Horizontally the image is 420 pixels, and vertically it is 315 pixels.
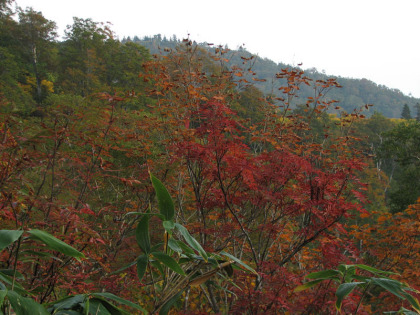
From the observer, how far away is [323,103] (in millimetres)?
4184

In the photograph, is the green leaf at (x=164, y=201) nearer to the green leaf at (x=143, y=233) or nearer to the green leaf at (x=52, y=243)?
the green leaf at (x=143, y=233)

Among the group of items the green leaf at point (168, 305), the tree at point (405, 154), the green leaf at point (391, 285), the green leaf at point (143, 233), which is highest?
the green leaf at point (143, 233)

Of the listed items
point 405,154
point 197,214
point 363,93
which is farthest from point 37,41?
point 363,93

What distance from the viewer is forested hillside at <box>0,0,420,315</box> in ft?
2.65

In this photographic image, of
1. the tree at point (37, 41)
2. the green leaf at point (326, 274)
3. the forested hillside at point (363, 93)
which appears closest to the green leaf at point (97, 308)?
the green leaf at point (326, 274)

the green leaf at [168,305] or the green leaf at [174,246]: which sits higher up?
the green leaf at [174,246]

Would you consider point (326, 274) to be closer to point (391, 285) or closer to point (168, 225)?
point (391, 285)

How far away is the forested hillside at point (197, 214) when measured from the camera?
807 millimetres

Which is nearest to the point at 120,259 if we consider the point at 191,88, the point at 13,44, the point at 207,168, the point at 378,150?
the point at 207,168

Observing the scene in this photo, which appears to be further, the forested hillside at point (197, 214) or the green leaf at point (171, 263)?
the forested hillside at point (197, 214)

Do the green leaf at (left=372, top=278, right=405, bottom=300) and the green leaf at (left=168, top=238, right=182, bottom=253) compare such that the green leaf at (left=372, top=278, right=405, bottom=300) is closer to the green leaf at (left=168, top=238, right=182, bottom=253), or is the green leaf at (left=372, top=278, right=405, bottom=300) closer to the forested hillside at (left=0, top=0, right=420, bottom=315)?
the forested hillside at (left=0, top=0, right=420, bottom=315)

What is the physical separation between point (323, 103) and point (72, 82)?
2151cm

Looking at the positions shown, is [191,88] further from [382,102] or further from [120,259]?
[382,102]

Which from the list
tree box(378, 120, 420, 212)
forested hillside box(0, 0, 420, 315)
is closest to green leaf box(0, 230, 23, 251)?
forested hillside box(0, 0, 420, 315)
